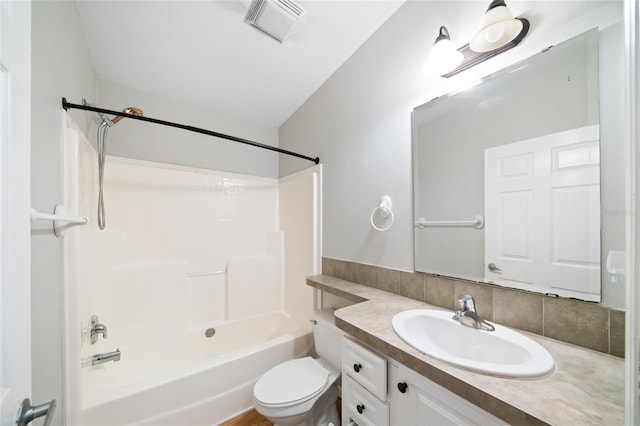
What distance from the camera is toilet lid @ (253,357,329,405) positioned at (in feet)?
3.97

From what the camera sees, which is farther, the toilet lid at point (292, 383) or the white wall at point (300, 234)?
the white wall at point (300, 234)

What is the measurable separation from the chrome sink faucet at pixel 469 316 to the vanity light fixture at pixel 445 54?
1.11 meters

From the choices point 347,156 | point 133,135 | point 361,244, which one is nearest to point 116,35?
point 133,135

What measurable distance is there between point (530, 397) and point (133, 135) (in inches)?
109

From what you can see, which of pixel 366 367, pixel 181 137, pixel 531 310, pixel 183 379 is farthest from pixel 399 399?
pixel 181 137

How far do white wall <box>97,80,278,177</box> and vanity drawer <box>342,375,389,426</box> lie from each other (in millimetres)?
2147

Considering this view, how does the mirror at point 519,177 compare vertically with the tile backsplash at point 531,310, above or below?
above

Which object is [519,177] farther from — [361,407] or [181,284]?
[181,284]

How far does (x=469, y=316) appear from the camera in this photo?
3.07ft

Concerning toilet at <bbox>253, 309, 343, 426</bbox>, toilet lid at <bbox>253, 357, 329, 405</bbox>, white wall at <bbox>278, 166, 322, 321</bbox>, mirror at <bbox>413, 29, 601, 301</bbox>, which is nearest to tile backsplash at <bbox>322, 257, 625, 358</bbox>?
mirror at <bbox>413, 29, 601, 301</bbox>

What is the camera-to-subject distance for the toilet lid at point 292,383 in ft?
3.97

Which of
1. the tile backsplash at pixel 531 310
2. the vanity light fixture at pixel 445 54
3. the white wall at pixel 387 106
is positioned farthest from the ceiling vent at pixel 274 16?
the tile backsplash at pixel 531 310

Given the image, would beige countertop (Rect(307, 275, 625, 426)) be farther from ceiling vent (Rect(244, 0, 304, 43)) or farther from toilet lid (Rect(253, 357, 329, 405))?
ceiling vent (Rect(244, 0, 304, 43))

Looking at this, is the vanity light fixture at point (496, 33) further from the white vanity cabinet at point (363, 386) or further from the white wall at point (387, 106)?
the white vanity cabinet at point (363, 386)
